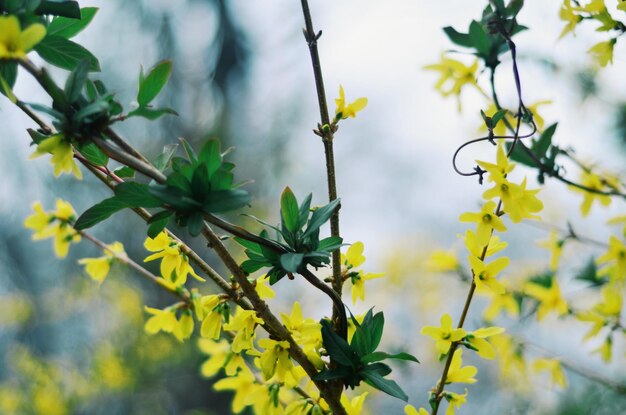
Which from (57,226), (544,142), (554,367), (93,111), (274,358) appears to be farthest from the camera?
(554,367)

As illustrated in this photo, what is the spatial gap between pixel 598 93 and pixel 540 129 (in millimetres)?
675

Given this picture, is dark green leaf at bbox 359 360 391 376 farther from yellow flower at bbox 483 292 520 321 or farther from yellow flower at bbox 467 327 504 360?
yellow flower at bbox 483 292 520 321

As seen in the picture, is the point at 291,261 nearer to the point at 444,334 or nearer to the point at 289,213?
the point at 289,213

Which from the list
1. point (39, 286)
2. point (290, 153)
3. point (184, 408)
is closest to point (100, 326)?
point (184, 408)

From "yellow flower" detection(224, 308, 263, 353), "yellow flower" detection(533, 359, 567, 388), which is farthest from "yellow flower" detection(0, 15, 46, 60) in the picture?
"yellow flower" detection(533, 359, 567, 388)

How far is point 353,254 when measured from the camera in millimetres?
499

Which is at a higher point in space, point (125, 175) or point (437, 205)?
point (437, 205)

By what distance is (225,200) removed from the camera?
0.35m

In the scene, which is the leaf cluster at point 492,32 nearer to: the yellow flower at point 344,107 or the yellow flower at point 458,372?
the yellow flower at point 344,107

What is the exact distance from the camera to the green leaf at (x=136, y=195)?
1.17 feet

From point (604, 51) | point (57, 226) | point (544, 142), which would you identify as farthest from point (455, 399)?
point (57, 226)

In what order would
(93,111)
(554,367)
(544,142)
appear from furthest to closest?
(554,367)
(544,142)
(93,111)

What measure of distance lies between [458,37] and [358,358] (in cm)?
28

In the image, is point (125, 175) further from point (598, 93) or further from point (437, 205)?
point (437, 205)
